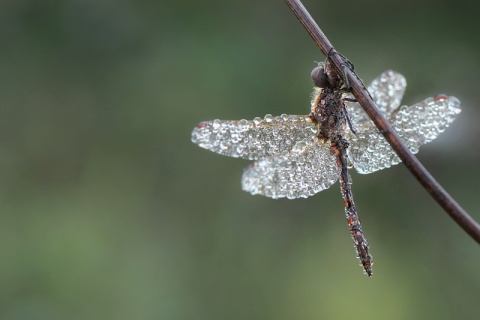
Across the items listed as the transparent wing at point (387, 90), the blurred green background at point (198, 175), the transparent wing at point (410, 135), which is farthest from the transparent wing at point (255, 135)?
the blurred green background at point (198, 175)

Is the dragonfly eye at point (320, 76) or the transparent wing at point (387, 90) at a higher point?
the transparent wing at point (387, 90)

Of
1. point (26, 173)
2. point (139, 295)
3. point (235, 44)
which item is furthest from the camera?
point (235, 44)

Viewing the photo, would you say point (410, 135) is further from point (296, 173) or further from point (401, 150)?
point (401, 150)

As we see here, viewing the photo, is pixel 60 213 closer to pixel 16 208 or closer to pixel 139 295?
pixel 16 208

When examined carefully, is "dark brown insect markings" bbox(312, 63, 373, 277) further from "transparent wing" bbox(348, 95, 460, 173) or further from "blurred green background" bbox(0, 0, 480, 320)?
"blurred green background" bbox(0, 0, 480, 320)

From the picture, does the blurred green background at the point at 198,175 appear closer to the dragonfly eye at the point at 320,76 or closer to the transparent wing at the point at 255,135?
the transparent wing at the point at 255,135

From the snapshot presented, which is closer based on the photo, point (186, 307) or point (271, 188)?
point (271, 188)

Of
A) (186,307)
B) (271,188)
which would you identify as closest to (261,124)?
(271,188)

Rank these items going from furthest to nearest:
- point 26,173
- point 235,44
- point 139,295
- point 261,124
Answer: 1. point 235,44
2. point 26,173
3. point 139,295
4. point 261,124
